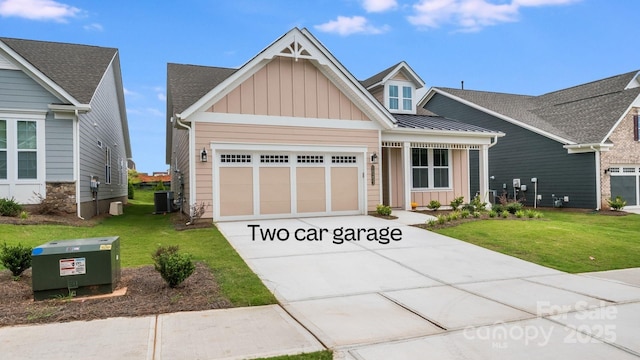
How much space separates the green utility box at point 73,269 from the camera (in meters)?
5.24

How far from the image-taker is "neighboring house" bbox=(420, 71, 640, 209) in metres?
19.5

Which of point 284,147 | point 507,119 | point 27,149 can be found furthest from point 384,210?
point 507,119

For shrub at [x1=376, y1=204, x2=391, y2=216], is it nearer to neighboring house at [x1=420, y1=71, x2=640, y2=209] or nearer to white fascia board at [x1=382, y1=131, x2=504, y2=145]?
white fascia board at [x1=382, y1=131, x2=504, y2=145]

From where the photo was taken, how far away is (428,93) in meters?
27.6

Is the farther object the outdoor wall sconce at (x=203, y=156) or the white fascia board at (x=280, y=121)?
the white fascia board at (x=280, y=121)

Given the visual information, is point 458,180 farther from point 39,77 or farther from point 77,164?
point 39,77

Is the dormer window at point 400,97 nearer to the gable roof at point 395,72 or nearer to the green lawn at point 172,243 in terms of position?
the gable roof at point 395,72

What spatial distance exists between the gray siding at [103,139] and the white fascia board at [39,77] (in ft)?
3.75

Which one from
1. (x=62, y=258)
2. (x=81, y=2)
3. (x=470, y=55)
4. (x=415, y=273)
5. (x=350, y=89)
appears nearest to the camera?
(x=62, y=258)

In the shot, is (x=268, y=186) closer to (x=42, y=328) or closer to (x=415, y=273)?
(x=415, y=273)

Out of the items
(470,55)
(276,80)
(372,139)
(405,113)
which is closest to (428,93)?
(470,55)

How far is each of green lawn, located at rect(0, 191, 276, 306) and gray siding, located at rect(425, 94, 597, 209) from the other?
17718 mm

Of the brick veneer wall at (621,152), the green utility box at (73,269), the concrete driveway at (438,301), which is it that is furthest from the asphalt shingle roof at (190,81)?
the brick veneer wall at (621,152)

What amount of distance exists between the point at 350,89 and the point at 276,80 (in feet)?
8.15
